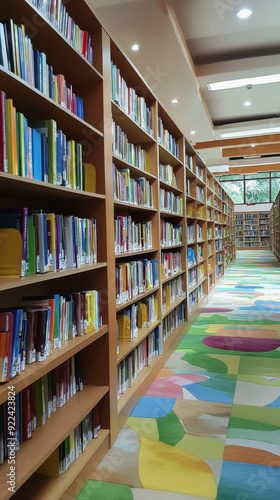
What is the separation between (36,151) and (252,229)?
2220 cm

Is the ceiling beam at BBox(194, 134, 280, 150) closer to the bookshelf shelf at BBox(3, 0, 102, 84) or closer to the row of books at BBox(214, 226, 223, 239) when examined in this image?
the row of books at BBox(214, 226, 223, 239)

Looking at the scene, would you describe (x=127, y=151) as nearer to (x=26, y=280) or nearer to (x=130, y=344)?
(x=130, y=344)

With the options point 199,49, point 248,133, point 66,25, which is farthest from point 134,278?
point 248,133

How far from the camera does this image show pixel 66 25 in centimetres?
197

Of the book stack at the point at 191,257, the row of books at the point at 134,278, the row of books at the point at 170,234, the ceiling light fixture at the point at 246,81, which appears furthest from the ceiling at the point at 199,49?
the book stack at the point at 191,257

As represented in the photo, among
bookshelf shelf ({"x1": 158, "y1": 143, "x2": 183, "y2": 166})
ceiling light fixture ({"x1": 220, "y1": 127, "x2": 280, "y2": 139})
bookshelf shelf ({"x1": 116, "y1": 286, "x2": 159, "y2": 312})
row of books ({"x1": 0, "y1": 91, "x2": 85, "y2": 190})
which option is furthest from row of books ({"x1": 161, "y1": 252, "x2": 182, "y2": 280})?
ceiling light fixture ({"x1": 220, "y1": 127, "x2": 280, "y2": 139})

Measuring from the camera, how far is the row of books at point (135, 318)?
275 cm

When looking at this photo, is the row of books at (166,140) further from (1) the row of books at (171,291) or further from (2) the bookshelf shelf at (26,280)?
(2) the bookshelf shelf at (26,280)

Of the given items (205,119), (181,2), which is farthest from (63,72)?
(205,119)

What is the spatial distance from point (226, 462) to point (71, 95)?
7.01 feet

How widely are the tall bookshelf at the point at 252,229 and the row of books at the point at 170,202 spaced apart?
1819 centimetres

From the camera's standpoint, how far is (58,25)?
6.25ft

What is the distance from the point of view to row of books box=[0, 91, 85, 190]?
4.54 ft

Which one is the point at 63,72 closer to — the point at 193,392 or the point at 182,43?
the point at 193,392
